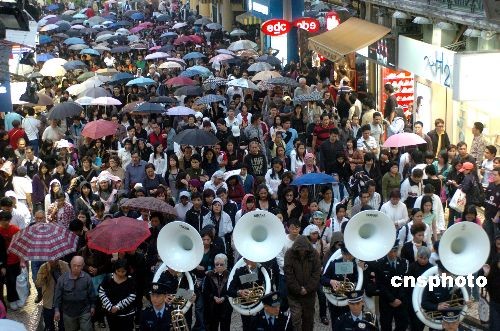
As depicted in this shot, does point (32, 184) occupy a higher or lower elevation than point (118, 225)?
lower

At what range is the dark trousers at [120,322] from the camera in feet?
37.2

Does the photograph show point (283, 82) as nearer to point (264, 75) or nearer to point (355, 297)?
point (264, 75)

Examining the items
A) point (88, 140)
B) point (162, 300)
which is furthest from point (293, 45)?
point (162, 300)

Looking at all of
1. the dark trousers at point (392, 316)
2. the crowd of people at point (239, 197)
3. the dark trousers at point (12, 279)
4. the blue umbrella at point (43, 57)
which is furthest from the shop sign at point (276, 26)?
the dark trousers at point (392, 316)

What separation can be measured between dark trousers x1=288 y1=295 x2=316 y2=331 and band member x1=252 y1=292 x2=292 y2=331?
2.73 ft

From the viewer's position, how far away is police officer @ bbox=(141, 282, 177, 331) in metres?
10.5

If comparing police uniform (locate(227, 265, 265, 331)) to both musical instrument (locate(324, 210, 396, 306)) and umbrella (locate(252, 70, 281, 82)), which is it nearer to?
musical instrument (locate(324, 210, 396, 306))

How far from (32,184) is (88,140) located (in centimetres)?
316

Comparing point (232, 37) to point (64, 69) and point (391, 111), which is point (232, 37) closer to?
point (64, 69)

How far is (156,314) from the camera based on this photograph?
10492mm

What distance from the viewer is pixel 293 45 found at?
3553 centimetres

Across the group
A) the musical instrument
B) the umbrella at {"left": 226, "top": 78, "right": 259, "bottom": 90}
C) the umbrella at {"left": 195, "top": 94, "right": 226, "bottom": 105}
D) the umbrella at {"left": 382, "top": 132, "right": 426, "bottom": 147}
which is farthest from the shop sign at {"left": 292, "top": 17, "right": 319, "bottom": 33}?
the musical instrument

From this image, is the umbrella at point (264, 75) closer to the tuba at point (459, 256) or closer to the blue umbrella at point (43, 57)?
the blue umbrella at point (43, 57)

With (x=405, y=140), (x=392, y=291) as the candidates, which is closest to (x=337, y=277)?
(x=392, y=291)
